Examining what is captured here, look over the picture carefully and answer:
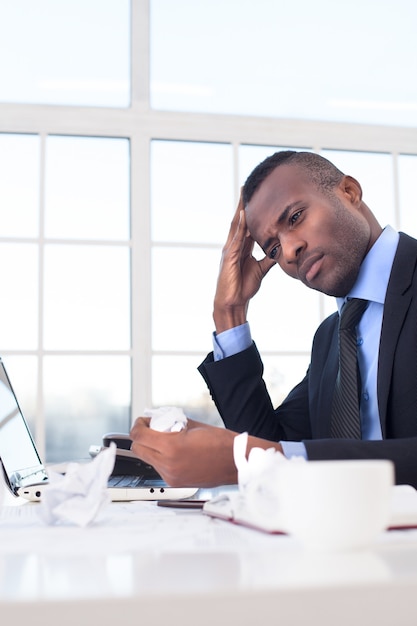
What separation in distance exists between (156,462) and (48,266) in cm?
234

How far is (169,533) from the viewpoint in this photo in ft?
2.22

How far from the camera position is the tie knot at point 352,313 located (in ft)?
5.35

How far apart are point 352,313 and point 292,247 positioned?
22 centimetres

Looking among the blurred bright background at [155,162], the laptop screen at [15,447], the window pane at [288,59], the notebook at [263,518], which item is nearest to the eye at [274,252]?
the laptop screen at [15,447]

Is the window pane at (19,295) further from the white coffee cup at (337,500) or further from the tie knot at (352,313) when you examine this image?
the white coffee cup at (337,500)

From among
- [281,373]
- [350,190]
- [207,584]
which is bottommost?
[207,584]

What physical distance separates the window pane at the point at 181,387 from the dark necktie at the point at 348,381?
166 centimetres

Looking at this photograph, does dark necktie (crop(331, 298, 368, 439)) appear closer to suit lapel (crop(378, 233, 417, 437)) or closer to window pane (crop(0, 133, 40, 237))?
suit lapel (crop(378, 233, 417, 437))

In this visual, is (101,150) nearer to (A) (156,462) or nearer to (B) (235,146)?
(B) (235,146)

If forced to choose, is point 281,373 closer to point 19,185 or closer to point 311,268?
point 19,185

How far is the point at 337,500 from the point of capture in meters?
0.47

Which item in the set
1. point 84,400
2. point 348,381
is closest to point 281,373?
point 84,400

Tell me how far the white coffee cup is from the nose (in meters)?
1.26

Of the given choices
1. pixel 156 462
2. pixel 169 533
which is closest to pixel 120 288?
pixel 156 462
